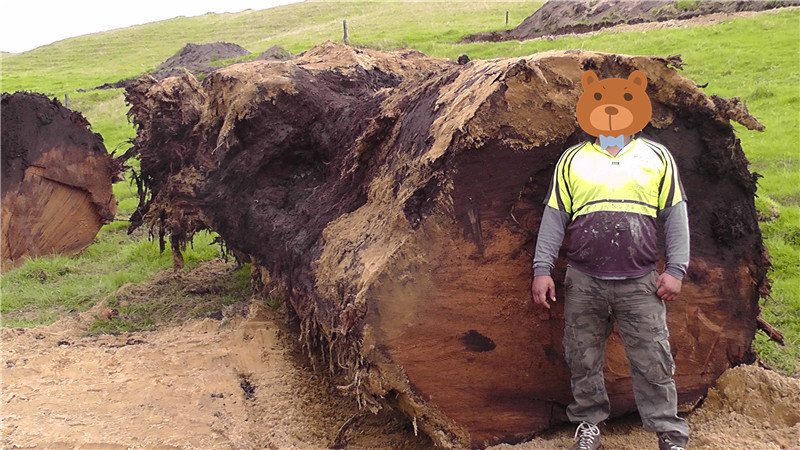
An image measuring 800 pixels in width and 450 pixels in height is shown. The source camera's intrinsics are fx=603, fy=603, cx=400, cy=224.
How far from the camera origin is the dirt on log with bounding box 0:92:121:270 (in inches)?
276

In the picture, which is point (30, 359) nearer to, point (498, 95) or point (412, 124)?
point (412, 124)

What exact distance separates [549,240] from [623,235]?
32cm

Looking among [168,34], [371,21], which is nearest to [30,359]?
[371,21]

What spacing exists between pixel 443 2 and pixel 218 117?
129ft

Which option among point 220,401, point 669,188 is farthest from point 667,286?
point 220,401

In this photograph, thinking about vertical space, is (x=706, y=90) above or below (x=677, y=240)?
below

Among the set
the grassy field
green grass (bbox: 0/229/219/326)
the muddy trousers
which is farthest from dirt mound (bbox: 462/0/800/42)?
the muddy trousers

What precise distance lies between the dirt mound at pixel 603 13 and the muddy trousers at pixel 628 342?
1760 centimetres

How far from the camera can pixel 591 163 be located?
2.77 m

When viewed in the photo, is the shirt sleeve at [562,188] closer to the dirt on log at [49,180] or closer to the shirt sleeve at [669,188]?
the shirt sleeve at [669,188]

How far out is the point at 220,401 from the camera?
3.71 metres

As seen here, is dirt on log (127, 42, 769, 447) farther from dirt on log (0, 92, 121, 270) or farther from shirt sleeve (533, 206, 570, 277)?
dirt on log (0, 92, 121, 270)

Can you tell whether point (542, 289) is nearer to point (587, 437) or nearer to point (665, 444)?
point (587, 437)

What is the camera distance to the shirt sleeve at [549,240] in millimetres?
2811
